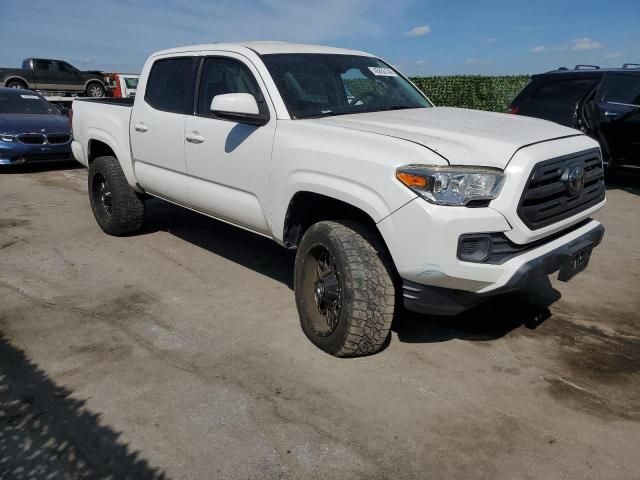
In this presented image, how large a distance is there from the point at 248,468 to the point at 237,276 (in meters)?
2.45

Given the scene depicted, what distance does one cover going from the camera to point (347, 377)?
3094 millimetres

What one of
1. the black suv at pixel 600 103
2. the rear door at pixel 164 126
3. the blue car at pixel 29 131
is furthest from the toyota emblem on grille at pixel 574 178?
the blue car at pixel 29 131

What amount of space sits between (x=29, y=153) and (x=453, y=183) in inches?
354

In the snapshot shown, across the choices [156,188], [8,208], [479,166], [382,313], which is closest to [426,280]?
[382,313]

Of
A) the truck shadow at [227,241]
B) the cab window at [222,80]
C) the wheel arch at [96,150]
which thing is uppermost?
the cab window at [222,80]

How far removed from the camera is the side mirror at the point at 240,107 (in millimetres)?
3432

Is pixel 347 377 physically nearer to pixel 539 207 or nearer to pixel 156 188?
pixel 539 207

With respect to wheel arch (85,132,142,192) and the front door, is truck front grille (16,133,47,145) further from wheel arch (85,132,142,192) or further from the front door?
the front door

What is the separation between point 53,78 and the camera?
23578 mm

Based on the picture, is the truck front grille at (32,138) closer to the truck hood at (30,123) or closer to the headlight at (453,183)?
the truck hood at (30,123)

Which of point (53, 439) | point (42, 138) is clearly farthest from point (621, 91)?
point (42, 138)

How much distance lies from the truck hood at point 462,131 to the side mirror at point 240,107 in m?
0.43

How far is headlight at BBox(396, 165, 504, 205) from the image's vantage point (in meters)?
2.67

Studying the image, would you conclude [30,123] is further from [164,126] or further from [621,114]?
[621,114]
